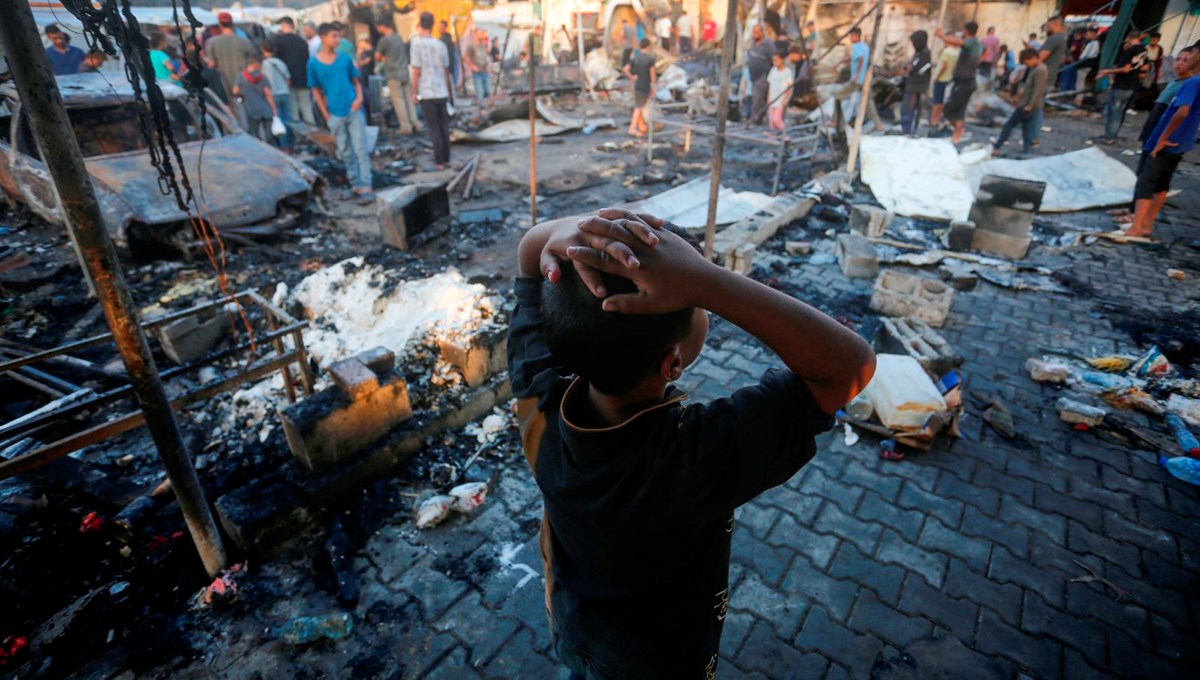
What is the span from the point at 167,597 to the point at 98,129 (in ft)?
20.8

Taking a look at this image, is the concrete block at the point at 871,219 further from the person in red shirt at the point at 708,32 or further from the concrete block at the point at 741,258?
the person in red shirt at the point at 708,32

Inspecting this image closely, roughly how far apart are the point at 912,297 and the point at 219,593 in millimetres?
5828

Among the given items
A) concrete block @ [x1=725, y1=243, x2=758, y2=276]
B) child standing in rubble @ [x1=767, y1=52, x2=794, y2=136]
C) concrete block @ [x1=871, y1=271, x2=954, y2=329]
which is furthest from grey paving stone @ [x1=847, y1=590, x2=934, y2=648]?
child standing in rubble @ [x1=767, y1=52, x2=794, y2=136]

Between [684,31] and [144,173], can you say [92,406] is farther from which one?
[684,31]

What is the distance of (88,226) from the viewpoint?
2.08m

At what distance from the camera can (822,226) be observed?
7.97 m

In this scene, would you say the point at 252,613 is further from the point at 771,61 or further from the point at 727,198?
the point at 771,61

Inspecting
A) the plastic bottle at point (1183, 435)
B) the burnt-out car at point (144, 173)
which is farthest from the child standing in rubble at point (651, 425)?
the burnt-out car at point (144, 173)

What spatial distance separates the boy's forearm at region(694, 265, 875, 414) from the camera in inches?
42.8

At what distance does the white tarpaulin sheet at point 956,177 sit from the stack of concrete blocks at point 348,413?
7.87 m

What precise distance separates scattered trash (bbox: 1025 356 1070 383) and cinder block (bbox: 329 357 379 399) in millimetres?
5059

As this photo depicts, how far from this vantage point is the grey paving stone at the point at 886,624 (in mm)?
Answer: 2725

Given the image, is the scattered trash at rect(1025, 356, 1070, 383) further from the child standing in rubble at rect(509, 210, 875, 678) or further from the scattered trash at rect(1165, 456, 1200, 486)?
the child standing in rubble at rect(509, 210, 875, 678)

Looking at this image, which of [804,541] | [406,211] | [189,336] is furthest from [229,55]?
[804,541]
